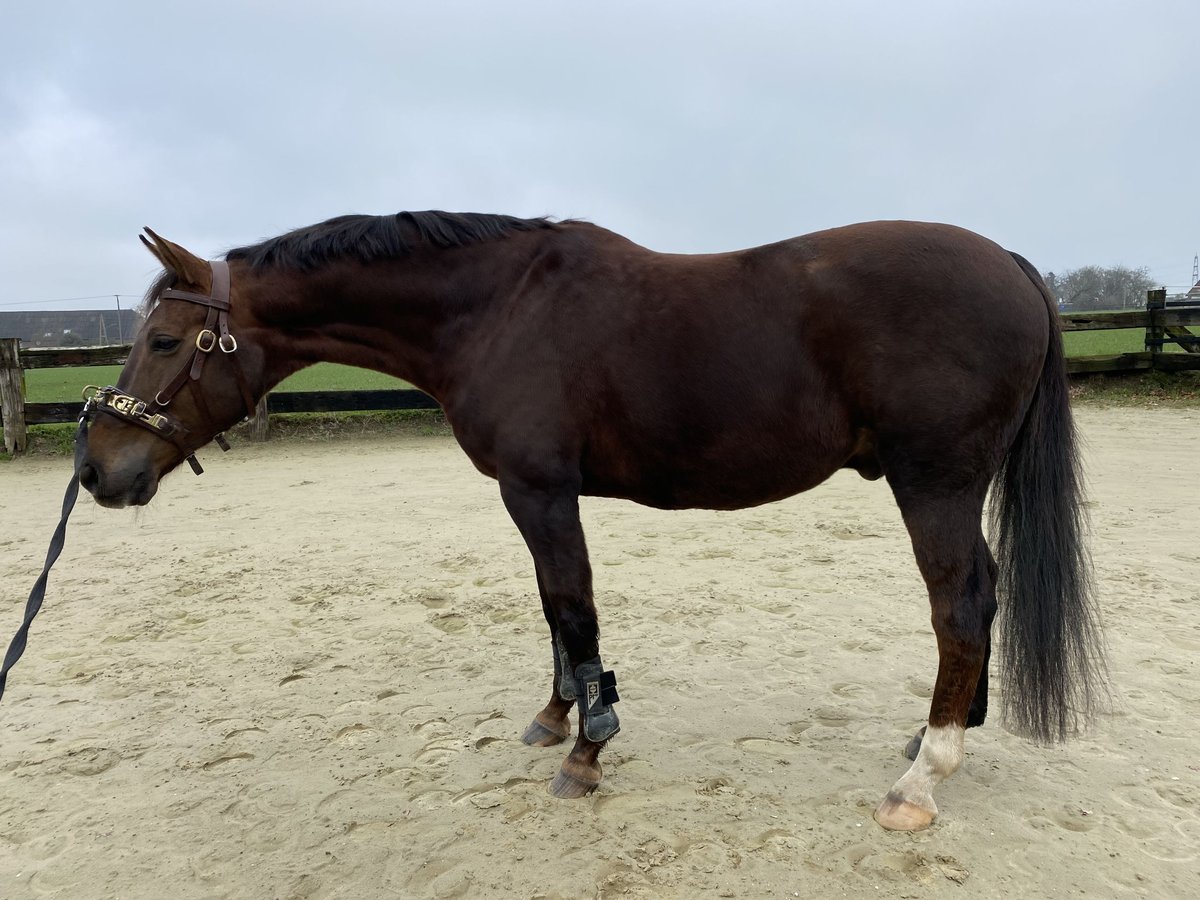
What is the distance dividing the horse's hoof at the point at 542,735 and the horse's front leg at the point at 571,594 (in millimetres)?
339

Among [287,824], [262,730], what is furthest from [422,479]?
[287,824]

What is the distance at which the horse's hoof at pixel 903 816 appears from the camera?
88.5 inches

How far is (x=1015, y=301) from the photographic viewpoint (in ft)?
7.50

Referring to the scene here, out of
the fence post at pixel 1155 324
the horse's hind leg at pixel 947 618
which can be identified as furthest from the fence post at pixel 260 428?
the fence post at pixel 1155 324

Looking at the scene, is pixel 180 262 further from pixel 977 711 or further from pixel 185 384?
pixel 977 711

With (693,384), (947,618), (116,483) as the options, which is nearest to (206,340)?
(116,483)

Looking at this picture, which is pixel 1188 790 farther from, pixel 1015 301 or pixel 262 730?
pixel 262 730

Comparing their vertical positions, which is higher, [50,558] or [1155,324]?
[1155,324]

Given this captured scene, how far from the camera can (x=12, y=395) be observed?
9.75 m

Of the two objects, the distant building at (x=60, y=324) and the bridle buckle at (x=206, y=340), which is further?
the distant building at (x=60, y=324)

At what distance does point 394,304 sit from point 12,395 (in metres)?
10.2

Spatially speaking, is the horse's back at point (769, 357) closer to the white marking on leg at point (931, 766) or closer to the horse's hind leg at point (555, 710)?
the horse's hind leg at point (555, 710)

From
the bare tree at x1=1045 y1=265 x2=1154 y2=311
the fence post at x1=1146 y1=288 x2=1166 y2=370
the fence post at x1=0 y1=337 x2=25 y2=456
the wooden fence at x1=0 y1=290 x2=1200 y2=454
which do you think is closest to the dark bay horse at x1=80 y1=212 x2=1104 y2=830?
the wooden fence at x1=0 y1=290 x2=1200 y2=454

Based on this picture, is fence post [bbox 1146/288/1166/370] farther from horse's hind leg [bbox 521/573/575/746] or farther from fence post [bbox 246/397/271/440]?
fence post [bbox 246/397/271/440]
